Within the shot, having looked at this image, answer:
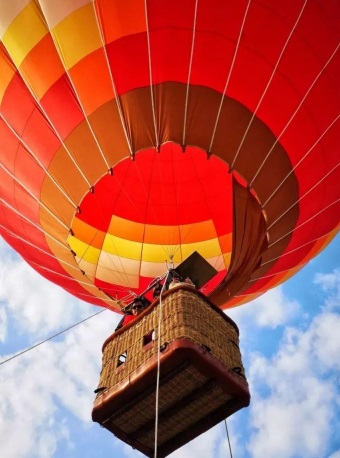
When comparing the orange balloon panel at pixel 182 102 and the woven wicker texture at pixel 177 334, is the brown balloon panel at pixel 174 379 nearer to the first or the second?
the woven wicker texture at pixel 177 334

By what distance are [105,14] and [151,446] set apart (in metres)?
2.90

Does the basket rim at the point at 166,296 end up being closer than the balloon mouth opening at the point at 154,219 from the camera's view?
Yes

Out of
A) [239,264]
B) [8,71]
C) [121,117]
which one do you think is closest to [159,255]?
[239,264]

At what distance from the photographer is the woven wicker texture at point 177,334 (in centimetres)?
288

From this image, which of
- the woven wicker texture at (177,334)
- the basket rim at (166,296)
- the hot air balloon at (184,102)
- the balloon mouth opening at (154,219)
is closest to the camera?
the woven wicker texture at (177,334)

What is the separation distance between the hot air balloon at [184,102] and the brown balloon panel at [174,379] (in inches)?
8.3

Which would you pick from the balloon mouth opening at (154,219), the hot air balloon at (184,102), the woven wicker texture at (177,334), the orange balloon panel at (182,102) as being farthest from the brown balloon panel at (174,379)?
the balloon mouth opening at (154,219)

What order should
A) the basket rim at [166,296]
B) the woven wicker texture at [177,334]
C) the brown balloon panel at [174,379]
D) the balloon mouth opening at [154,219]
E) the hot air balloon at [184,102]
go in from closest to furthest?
the brown balloon panel at [174,379], the woven wicker texture at [177,334], the basket rim at [166,296], the hot air balloon at [184,102], the balloon mouth opening at [154,219]

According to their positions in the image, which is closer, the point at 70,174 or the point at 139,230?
the point at 70,174

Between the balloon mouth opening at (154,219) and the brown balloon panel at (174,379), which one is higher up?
the balloon mouth opening at (154,219)

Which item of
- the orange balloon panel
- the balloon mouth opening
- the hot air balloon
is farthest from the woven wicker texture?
the balloon mouth opening

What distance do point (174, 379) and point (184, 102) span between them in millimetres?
1979

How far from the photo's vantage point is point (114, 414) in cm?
293

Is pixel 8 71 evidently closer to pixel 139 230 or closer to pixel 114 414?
pixel 139 230
